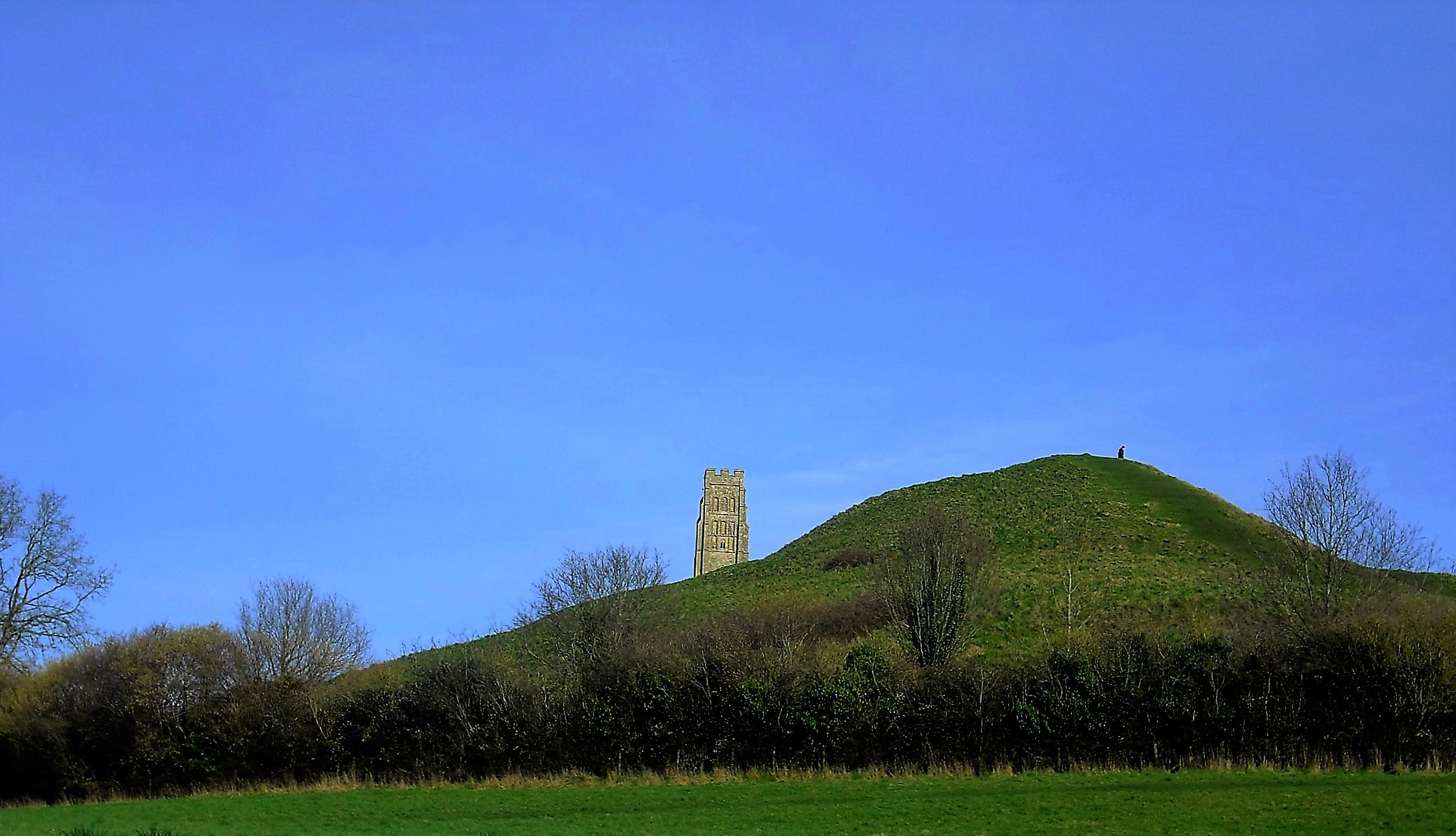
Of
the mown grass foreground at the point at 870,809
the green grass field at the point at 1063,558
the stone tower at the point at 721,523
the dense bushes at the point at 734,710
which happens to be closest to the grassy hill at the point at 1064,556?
the green grass field at the point at 1063,558

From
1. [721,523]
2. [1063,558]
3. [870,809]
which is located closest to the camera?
[870,809]

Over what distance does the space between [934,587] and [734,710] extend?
1501 cm

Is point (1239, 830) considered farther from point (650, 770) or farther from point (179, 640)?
point (179, 640)

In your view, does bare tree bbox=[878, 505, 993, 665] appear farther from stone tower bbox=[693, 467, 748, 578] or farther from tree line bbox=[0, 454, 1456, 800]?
stone tower bbox=[693, 467, 748, 578]

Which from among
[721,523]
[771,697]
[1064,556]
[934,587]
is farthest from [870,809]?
[721,523]

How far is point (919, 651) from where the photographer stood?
43.9 meters

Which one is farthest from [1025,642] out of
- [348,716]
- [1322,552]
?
[348,716]

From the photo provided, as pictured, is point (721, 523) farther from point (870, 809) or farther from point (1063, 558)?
point (870, 809)

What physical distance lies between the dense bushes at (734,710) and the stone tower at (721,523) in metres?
76.3

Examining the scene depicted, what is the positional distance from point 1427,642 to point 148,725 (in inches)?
1432

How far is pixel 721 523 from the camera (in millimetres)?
122438

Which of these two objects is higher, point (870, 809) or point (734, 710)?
point (734, 710)

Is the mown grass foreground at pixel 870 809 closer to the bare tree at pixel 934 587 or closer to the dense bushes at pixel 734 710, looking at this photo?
the dense bushes at pixel 734 710

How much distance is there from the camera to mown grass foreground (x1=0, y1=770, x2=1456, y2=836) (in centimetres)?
2200
